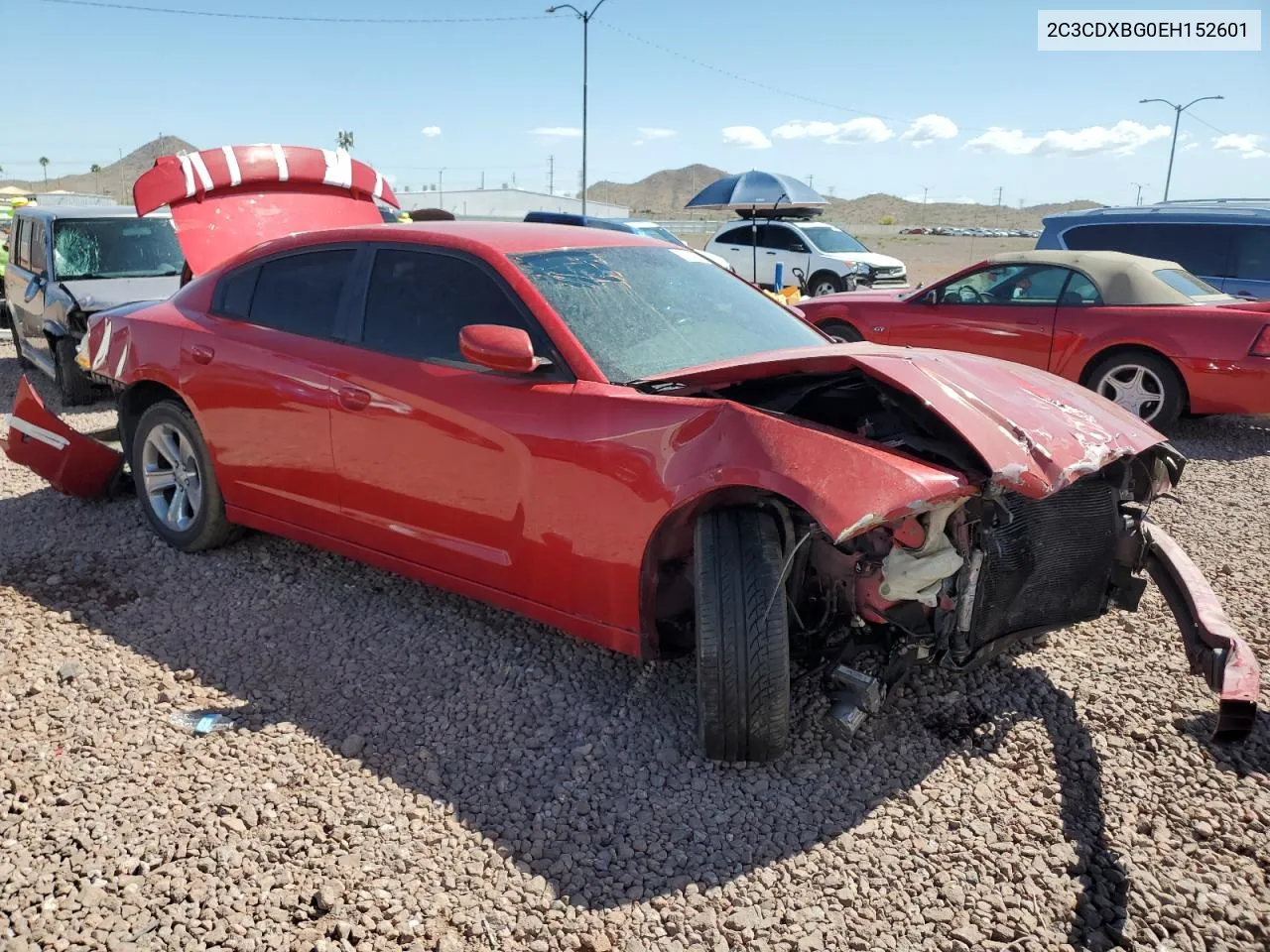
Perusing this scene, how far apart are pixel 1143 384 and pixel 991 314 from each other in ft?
4.46

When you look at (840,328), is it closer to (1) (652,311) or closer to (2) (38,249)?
(1) (652,311)

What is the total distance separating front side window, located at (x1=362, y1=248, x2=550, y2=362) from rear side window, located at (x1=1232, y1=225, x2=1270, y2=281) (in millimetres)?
9288

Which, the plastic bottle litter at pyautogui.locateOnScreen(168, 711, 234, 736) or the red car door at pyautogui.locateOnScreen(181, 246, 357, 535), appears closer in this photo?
the plastic bottle litter at pyautogui.locateOnScreen(168, 711, 234, 736)

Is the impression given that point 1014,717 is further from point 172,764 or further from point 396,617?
point 172,764

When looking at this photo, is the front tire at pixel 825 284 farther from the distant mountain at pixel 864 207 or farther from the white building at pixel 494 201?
the distant mountain at pixel 864 207

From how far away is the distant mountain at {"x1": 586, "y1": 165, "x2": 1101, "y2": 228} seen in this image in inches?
4213

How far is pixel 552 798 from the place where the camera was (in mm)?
2934

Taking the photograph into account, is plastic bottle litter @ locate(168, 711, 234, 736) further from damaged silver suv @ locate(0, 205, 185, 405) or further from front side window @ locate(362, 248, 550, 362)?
damaged silver suv @ locate(0, 205, 185, 405)

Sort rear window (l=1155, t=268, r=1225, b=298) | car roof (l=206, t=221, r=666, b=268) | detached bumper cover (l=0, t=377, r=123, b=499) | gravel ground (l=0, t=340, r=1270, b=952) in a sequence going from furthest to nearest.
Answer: rear window (l=1155, t=268, r=1225, b=298) → detached bumper cover (l=0, t=377, r=123, b=499) → car roof (l=206, t=221, r=666, b=268) → gravel ground (l=0, t=340, r=1270, b=952)

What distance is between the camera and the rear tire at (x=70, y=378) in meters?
8.08

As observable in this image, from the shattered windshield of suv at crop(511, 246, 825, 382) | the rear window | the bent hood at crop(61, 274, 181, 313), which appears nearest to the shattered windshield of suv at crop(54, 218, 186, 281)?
the bent hood at crop(61, 274, 181, 313)

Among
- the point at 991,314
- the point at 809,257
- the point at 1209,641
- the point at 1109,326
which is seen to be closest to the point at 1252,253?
the point at 1109,326

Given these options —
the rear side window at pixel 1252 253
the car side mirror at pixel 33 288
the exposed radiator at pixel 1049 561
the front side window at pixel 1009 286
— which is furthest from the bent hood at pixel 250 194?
the rear side window at pixel 1252 253

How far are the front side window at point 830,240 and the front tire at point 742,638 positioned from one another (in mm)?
16564
